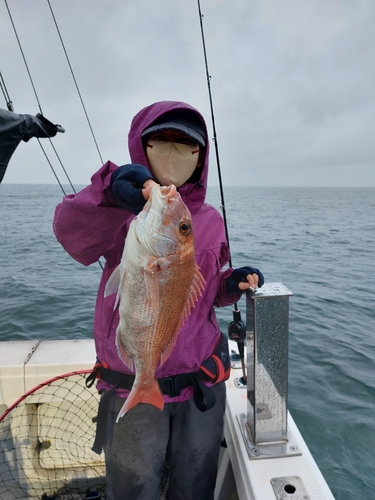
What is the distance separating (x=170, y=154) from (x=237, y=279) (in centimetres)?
83

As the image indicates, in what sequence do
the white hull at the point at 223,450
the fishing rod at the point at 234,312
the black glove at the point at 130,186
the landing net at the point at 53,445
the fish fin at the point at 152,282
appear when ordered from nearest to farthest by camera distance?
the black glove at the point at 130,186
the fish fin at the point at 152,282
the white hull at the point at 223,450
the fishing rod at the point at 234,312
the landing net at the point at 53,445

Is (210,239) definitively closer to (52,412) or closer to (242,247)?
(52,412)

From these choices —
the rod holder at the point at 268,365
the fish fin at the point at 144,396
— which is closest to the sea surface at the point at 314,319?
the rod holder at the point at 268,365

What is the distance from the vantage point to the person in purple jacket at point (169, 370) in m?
1.99

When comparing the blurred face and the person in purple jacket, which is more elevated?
the blurred face

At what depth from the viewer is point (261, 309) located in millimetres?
2059

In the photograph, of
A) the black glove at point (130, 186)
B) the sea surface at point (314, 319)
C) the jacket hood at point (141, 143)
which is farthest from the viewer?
the sea surface at point (314, 319)

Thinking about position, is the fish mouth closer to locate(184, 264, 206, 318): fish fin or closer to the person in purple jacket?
the person in purple jacket

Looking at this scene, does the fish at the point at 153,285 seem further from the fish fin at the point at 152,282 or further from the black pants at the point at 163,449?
the black pants at the point at 163,449

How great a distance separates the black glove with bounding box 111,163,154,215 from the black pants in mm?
1122

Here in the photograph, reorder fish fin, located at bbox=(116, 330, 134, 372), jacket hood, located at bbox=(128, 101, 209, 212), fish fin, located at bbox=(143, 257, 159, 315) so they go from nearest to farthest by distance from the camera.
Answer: fish fin, located at bbox=(143, 257, 159, 315) → fish fin, located at bbox=(116, 330, 134, 372) → jacket hood, located at bbox=(128, 101, 209, 212)

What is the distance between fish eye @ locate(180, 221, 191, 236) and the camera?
66.1 inches

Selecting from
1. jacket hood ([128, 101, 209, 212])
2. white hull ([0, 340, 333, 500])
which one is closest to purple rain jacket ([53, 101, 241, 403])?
jacket hood ([128, 101, 209, 212])

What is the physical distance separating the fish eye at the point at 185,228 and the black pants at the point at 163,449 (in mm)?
1025
